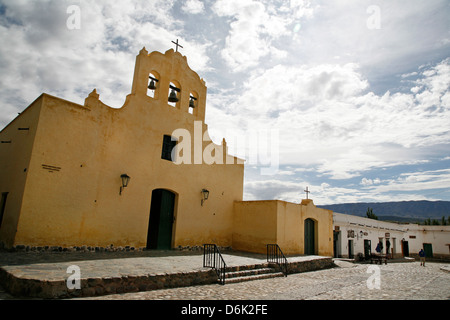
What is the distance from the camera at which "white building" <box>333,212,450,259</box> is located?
64.6 ft

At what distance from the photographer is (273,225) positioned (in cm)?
1298

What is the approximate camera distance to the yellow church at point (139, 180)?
887 centimetres

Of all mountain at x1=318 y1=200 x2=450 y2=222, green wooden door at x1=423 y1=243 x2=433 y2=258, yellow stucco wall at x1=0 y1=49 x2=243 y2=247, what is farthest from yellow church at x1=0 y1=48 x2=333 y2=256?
mountain at x1=318 y1=200 x2=450 y2=222

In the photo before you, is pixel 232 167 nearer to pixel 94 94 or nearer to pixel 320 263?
pixel 320 263

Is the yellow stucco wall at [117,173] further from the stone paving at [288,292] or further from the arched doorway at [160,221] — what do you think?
the stone paving at [288,292]

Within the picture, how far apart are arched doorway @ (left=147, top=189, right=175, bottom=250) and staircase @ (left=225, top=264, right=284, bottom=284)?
451 cm

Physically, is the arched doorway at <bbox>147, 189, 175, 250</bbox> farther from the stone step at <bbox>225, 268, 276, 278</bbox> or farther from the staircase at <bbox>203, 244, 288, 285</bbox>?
the stone step at <bbox>225, 268, 276, 278</bbox>

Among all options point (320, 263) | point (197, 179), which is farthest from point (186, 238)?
point (320, 263)

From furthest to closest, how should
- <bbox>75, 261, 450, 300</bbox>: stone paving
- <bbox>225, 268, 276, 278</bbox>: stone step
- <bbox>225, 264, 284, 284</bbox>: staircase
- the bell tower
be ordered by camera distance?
the bell tower → <bbox>225, 268, 276, 278</bbox>: stone step → <bbox>225, 264, 284, 284</bbox>: staircase → <bbox>75, 261, 450, 300</bbox>: stone paving

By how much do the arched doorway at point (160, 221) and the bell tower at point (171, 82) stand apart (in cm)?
401

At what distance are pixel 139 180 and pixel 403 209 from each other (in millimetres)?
203338

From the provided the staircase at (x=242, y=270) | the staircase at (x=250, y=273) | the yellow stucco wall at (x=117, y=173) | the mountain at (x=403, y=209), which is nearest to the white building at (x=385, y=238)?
the yellow stucco wall at (x=117, y=173)

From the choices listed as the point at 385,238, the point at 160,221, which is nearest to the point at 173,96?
the point at 160,221

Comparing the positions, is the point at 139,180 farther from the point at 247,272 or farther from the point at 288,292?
the point at 288,292
